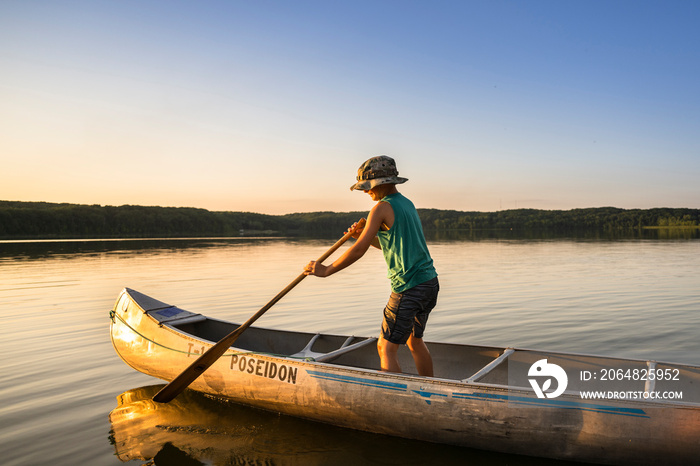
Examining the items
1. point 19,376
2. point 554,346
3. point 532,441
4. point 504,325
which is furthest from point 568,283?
point 19,376

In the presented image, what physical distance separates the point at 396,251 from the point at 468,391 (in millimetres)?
1306

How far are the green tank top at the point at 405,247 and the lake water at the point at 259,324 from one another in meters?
1.56

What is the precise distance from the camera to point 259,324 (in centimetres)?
1088

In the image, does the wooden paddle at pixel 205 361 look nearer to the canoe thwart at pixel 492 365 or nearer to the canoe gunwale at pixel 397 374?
the canoe gunwale at pixel 397 374

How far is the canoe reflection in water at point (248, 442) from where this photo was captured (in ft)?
14.7

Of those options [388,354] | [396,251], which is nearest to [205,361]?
[388,354]

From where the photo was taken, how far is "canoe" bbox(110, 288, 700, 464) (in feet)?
12.1

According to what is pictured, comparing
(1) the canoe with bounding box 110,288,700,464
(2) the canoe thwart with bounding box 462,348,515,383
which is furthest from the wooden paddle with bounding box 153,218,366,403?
(2) the canoe thwart with bounding box 462,348,515,383

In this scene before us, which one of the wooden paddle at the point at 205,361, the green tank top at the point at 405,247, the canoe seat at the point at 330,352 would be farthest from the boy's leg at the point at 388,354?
the wooden paddle at the point at 205,361

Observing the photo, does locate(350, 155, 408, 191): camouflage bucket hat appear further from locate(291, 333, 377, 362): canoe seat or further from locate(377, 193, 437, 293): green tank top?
locate(291, 333, 377, 362): canoe seat

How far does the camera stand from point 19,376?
6898mm

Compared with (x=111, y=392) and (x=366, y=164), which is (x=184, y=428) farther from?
(x=366, y=164)

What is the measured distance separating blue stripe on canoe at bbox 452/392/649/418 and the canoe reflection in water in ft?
2.13

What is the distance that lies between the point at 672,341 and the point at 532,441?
569 centimetres
